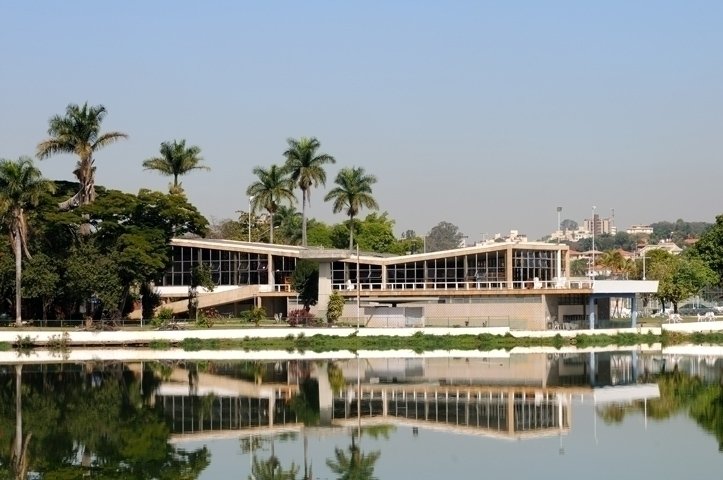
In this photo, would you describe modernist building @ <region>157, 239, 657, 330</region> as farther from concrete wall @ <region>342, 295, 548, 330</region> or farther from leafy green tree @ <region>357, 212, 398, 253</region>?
leafy green tree @ <region>357, 212, 398, 253</region>

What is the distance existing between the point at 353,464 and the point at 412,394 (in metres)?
15.3

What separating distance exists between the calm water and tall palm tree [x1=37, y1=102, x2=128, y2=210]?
19191 millimetres

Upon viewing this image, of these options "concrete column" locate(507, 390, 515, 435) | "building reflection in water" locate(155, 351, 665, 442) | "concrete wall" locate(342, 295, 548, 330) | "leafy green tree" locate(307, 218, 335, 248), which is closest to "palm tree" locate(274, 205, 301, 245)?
"leafy green tree" locate(307, 218, 335, 248)

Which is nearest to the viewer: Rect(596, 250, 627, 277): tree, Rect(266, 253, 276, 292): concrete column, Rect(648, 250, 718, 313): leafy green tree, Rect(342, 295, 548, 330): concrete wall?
Rect(342, 295, 548, 330): concrete wall

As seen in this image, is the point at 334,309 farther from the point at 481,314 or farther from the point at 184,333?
the point at 184,333

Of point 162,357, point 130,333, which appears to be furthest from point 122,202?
point 162,357

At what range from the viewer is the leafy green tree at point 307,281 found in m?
82.6

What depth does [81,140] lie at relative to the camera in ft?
257

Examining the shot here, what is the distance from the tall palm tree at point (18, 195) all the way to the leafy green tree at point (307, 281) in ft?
60.9

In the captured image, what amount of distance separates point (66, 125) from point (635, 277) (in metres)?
64.3

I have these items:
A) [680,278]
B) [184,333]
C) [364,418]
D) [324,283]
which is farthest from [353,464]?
[680,278]

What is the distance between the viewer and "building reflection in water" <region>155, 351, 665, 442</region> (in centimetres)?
4028

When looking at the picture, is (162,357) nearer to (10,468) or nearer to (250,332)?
(250,332)

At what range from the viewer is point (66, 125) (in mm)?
78188
